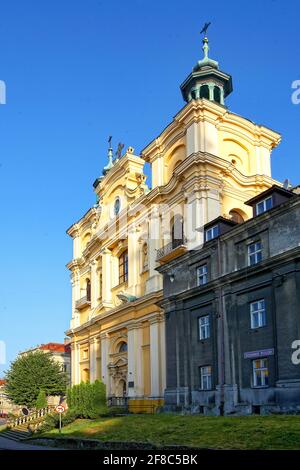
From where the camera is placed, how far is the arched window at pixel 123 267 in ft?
159

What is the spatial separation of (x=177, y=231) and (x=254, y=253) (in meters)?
13.5

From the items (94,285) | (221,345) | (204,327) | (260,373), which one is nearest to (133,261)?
(94,285)

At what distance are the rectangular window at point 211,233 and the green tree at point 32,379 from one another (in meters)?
34.4

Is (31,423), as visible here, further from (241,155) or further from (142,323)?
(241,155)

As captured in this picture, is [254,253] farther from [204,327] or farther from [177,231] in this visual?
[177,231]

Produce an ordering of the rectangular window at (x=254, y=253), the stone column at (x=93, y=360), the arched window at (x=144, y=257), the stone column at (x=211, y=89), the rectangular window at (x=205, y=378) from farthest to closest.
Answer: the stone column at (x=93, y=360)
the stone column at (x=211, y=89)
the arched window at (x=144, y=257)
the rectangular window at (x=205, y=378)
the rectangular window at (x=254, y=253)

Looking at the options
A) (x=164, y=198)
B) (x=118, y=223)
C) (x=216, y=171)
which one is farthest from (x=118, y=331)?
(x=216, y=171)

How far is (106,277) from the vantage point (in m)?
50.3

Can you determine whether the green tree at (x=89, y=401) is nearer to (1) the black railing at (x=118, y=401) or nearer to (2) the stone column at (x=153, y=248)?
(1) the black railing at (x=118, y=401)

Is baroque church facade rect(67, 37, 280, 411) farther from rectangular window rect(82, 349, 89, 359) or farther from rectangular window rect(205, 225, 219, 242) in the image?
rectangular window rect(205, 225, 219, 242)

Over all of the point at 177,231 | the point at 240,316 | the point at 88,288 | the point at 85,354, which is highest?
the point at 177,231

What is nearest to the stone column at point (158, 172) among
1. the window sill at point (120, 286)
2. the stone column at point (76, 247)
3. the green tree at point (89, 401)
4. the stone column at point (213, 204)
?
the stone column at point (213, 204)

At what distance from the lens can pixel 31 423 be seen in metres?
43.8

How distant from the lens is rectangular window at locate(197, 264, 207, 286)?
98.5ft
